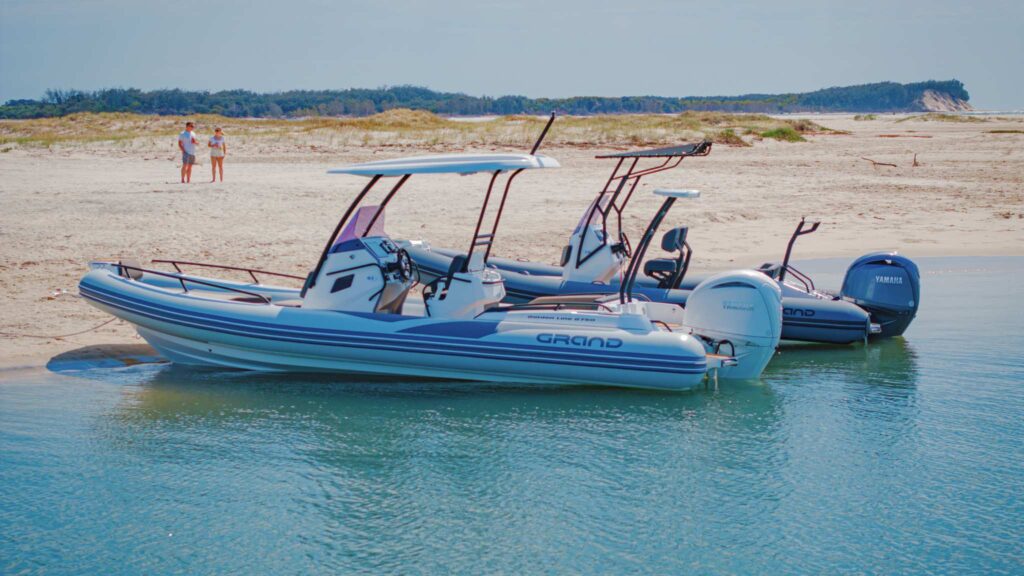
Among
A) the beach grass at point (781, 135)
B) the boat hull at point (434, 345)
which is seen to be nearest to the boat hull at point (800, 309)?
the boat hull at point (434, 345)

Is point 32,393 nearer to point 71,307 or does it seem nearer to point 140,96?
point 71,307

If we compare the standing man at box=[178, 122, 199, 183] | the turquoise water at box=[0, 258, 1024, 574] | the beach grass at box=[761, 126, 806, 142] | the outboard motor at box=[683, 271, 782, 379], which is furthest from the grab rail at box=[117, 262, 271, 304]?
the beach grass at box=[761, 126, 806, 142]

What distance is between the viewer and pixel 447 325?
24.7 feet

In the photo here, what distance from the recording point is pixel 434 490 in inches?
235

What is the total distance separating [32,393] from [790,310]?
6.27 metres

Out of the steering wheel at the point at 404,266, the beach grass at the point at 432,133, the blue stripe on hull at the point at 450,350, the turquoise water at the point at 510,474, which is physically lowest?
the turquoise water at the point at 510,474

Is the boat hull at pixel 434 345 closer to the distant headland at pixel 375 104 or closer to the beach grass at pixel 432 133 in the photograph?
the beach grass at pixel 432 133

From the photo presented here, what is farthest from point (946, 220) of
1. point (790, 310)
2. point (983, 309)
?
point (790, 310)

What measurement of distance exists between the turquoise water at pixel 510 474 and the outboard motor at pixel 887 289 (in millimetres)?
758

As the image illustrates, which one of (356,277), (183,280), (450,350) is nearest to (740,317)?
(450,350)

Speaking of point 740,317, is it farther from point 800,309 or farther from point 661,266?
point 800,309

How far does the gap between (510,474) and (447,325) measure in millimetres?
1677

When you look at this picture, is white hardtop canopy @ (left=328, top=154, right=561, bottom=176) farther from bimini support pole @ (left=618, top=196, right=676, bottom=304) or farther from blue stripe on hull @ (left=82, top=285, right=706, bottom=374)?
blue stripe on hull @ (left=82, top=285, right=706, bottom=374)

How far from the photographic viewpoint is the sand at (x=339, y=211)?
10.7 meters
